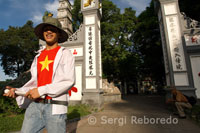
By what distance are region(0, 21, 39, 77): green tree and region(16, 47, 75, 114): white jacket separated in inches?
938

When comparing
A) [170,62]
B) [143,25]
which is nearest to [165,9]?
[170,62]

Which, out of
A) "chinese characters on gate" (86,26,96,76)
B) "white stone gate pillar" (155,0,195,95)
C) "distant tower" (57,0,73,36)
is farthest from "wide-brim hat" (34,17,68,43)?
"distant tower" (57,0,73,36)

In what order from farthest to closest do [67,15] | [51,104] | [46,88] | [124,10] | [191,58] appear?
[67,15], [124,10], [191,58], [51,104], [46,88]

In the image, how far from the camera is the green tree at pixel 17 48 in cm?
2106

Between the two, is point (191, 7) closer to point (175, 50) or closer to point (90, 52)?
point (175, 50)

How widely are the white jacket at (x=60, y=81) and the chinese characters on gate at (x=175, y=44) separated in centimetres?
672

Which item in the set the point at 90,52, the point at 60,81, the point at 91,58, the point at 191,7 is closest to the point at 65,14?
the point at 90,52

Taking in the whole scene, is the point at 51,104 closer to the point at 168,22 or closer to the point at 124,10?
the point at 168,22

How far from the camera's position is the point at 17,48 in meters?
21.3

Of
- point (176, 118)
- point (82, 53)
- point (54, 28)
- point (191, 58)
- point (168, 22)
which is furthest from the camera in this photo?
point (82, 53)

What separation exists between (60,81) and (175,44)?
7.21m

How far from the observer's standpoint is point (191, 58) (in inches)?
251

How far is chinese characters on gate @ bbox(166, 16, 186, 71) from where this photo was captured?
6.41 metres

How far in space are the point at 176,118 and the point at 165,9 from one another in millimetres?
5989
